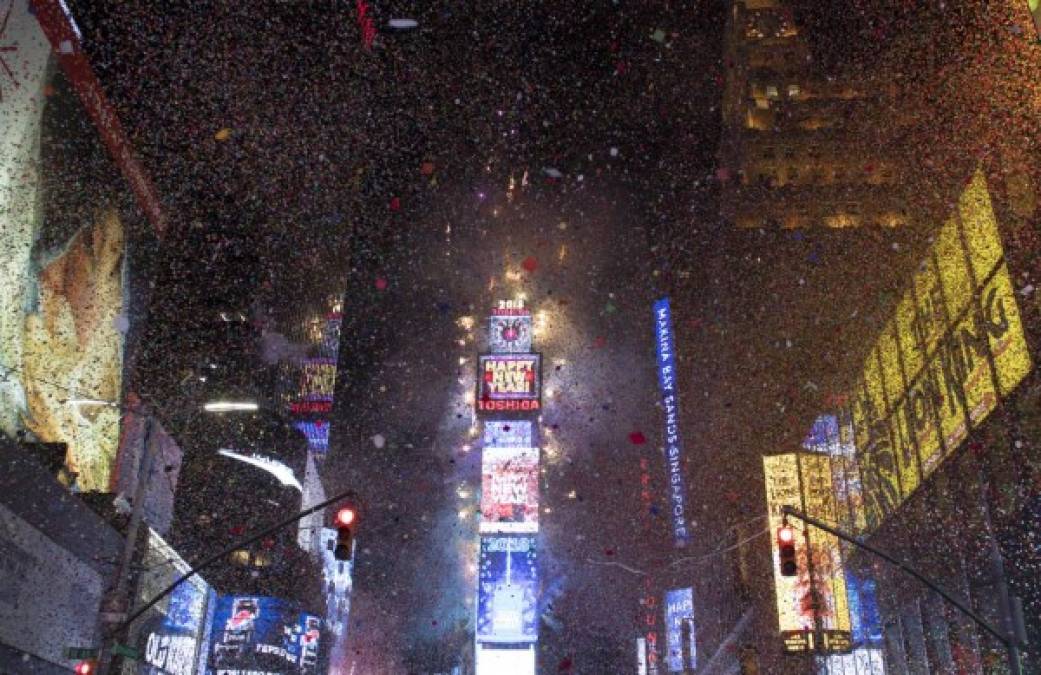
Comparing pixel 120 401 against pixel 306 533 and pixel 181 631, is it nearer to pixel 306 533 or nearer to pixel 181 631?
pixel 181 631

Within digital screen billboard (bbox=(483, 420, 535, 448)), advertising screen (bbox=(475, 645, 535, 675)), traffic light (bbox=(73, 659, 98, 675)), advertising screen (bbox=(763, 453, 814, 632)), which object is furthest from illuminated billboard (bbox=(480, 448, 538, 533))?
traffic light (bbox=(73, 659, 98, 675))

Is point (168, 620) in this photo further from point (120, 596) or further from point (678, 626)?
point (678, 626)

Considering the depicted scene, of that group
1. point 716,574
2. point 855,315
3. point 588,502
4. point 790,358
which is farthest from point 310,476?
point 855,315

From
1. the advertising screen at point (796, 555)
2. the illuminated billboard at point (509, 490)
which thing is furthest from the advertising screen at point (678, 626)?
the advertising screen at point (796, 555)

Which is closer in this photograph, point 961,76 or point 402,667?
point 961,76

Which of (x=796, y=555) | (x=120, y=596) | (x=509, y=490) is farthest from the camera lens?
(x=509, y=490)

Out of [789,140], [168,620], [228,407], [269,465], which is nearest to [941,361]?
[168,620]
